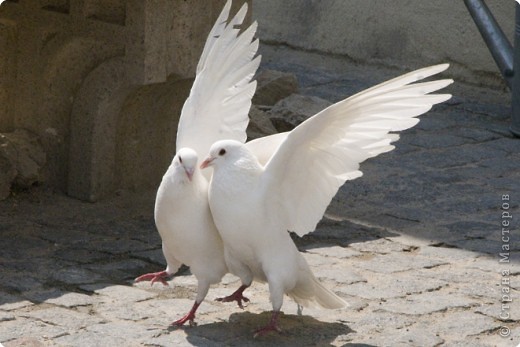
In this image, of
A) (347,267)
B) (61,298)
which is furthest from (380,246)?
(61,298)

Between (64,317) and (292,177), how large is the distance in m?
1.05

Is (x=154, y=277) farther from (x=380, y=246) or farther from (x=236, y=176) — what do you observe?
(x=380, y=246)

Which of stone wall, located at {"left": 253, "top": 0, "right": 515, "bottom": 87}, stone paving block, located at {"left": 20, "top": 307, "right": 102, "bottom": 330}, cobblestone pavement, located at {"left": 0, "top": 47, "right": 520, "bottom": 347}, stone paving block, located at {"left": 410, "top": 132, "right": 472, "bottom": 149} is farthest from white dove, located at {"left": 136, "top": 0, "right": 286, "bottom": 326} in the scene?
stone wall, located at {"left": 253, "top": 0, "right": 515, "bottom": 87}

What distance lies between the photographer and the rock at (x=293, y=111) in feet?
24.1

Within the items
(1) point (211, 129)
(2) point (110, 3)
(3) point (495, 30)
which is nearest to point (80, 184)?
(2) point (110, 3)

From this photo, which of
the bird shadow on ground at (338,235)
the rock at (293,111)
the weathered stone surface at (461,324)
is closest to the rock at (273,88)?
the rock at (293,111)

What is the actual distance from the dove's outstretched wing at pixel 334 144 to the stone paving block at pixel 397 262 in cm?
92

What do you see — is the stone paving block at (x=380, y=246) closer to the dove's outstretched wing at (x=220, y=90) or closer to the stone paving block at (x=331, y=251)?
the stone paving block at (x=331, y=251)

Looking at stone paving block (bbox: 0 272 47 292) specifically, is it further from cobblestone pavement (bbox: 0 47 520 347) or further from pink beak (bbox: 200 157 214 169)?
pink beak (bbox: 200 157 214 169)

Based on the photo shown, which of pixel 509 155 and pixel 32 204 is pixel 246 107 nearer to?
pixel 32 204

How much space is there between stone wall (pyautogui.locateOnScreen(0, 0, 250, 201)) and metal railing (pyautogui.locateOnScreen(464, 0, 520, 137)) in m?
2.18

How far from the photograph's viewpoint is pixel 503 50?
25.5 feet

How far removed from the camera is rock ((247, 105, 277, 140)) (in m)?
6.96

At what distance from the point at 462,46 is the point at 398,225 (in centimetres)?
336
